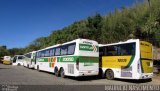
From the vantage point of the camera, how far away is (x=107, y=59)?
19.6m

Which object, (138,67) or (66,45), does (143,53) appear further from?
(66,45)

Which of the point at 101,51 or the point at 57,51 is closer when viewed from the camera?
the point at 101,51

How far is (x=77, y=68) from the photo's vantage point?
18.3 m

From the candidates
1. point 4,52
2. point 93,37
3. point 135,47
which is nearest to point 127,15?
point 93,37

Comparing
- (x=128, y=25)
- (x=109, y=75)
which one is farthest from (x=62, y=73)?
(x=128, y=25)

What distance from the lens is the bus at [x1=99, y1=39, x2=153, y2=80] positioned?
16.8m

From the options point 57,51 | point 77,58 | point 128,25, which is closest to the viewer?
point 77,58

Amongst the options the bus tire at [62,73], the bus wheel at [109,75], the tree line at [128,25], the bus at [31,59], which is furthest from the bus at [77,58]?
the bus at [31,59]

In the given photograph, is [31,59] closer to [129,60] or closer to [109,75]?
[109,75]

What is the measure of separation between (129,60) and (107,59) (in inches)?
107

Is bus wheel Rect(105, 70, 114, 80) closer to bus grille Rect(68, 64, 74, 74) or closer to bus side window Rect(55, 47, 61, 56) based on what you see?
bus grille Rect(68, 64, 74, 74)

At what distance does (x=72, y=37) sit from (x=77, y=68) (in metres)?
28.2

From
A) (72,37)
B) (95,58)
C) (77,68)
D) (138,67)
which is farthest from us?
(72,37)

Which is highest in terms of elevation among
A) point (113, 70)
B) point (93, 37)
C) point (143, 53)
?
point (93, 37)
